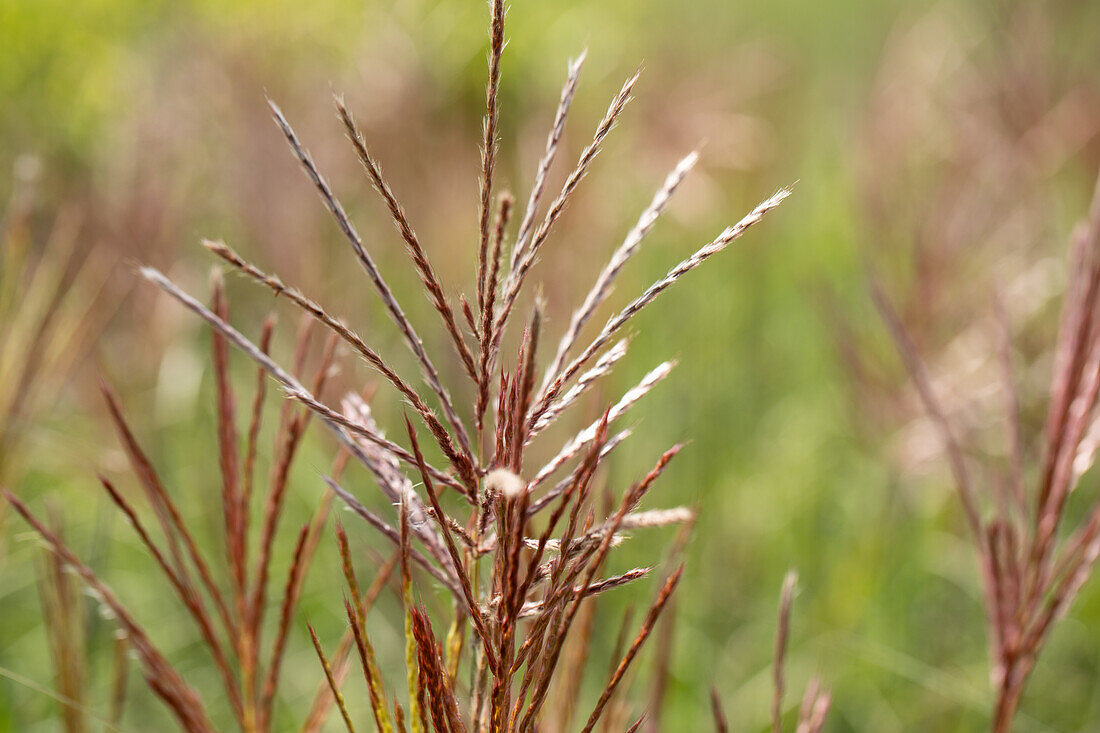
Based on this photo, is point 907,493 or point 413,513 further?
point 907,493

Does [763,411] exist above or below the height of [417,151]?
below

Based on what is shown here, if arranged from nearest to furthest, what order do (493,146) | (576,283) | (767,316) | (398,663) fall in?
(493,146), (398,663), (576,283), (767,316)

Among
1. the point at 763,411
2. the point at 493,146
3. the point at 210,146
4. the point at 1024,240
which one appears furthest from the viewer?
the point at 210,146

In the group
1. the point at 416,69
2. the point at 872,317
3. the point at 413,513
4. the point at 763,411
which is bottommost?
the point at 413,513

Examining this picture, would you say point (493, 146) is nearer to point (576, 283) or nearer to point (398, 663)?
point (398, 663)

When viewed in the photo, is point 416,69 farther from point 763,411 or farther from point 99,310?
point 763,411

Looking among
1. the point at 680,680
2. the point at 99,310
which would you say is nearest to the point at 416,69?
the point at 99,310
